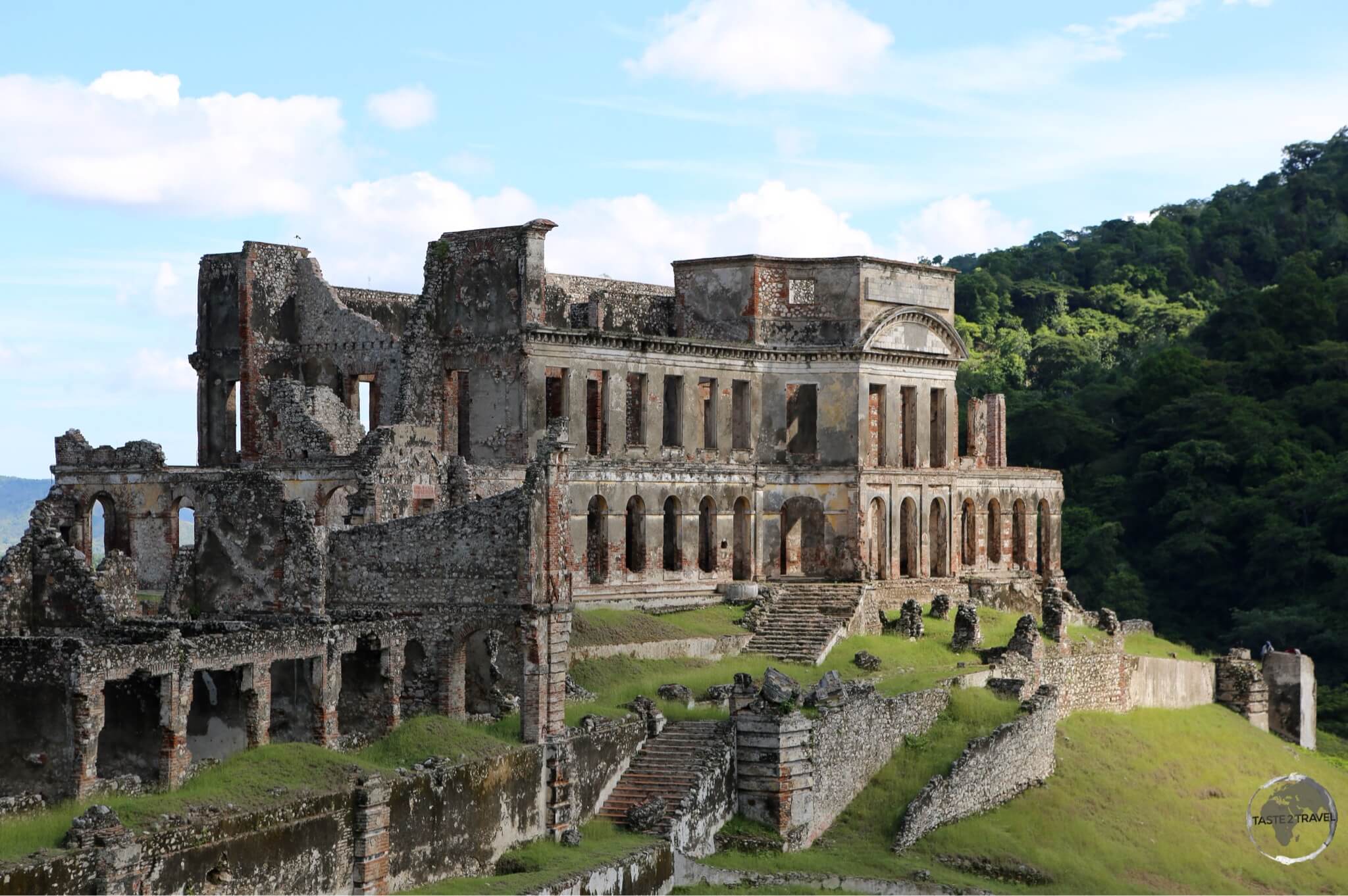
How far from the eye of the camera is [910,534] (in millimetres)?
52594

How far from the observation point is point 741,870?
3419cm

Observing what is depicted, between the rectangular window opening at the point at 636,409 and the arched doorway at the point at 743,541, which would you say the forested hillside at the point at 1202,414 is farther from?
the rectangular window opening at the point at 636,409

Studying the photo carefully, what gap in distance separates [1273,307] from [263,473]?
54102 millimetres

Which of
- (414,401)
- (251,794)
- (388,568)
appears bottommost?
(251,794)

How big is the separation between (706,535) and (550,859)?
18990mm

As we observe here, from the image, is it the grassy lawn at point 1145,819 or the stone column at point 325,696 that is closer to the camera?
the stone column at point 325,696

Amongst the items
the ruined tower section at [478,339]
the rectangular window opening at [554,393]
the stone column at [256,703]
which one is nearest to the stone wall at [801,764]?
the stone column at [256,703]

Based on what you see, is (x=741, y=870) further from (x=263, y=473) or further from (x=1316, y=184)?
(x=1316, y=184)

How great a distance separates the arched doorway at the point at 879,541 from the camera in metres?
51.3

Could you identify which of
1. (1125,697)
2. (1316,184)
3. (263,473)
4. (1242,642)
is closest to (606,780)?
(263,473)

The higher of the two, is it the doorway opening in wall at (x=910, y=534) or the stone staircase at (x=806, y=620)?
the doorway opening in wall at (x=910, y=534)

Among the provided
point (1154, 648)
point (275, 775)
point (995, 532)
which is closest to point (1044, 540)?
point (995, 532)

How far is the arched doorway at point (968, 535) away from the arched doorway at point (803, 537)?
19.7 feet

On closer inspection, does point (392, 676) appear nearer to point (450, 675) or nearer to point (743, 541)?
point (450, 675)
